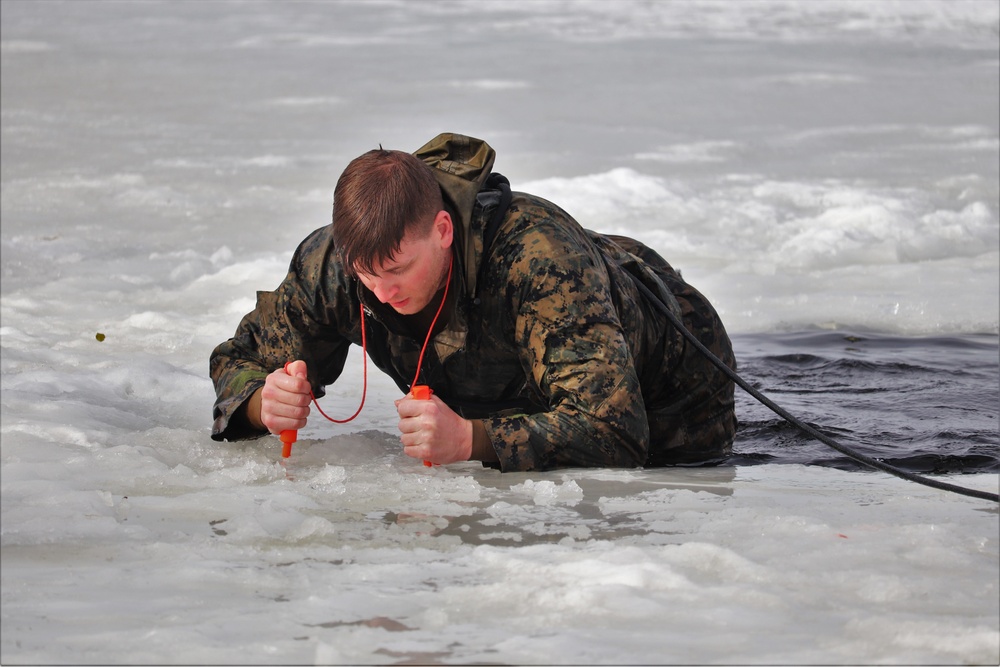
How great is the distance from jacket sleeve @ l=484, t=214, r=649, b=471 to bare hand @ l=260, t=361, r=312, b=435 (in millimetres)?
448

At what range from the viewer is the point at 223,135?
10898 millimetres

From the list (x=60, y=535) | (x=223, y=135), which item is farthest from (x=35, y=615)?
(x=223, y=135)

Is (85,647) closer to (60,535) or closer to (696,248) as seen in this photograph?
(60,535)

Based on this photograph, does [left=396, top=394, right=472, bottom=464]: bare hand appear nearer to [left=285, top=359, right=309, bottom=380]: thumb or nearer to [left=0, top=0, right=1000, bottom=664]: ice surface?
[left=0, top=0, right=1000, bottom=664]: ice surface

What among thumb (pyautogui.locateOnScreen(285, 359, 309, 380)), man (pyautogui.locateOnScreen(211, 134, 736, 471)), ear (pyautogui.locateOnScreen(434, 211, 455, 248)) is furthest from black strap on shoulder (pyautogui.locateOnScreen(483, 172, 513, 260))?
thumb (pyautogui.locateOnScreen(285, 359, 309, 380))

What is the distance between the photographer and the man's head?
2.74m

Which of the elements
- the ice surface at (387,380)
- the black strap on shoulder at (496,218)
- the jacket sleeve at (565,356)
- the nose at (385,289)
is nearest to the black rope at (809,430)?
the ice surface at (387,380)

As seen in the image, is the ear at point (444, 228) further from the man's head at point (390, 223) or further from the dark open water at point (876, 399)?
the dark open water at point (876, 399)

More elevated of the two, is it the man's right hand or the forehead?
the forehead

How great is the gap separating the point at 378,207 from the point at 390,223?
44mm

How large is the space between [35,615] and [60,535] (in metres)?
0.40

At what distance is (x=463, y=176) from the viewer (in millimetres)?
2947

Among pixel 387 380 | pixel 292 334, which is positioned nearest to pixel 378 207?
pixel 292 334

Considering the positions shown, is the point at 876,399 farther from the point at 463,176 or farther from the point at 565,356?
the point at 463,176
